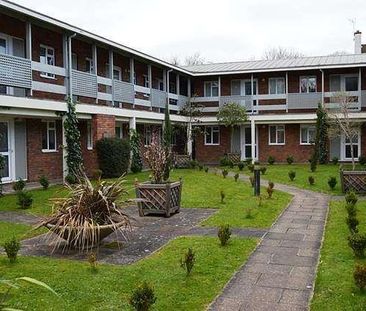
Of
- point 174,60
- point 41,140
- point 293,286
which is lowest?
point 293,286

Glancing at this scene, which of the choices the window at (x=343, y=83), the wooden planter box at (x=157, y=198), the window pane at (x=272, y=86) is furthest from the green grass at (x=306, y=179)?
the window at (x=343, y=83)

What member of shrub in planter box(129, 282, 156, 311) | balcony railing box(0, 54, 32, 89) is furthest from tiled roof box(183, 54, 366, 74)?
shrub in planter box(129, 282, 156, 311)

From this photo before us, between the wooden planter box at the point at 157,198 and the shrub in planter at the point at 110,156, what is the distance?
809cm

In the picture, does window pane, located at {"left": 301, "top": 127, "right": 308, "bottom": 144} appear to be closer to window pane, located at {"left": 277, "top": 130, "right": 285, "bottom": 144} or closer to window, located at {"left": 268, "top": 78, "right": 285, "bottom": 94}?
window pane, located at {"left": 277, "top": 130, "right": 285, "bottom": 144}

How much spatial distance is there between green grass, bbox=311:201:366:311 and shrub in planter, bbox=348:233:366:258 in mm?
115

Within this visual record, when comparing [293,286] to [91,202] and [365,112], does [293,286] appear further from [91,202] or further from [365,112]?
[365,112]

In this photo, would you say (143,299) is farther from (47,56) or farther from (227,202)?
(47,56)

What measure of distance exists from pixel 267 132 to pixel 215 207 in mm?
18839

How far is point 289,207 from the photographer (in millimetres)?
12148

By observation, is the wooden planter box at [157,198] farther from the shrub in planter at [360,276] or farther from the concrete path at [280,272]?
the shrub in planter at [360,276]

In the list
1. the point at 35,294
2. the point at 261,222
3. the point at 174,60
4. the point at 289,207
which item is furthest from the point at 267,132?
the point at 174,60

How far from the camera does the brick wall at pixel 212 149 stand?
31.0 m

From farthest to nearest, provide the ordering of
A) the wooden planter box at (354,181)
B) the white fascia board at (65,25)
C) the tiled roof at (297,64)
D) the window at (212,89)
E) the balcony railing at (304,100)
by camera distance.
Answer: the window at (212,89) → the balcony railing at (304,100) → the tiled roof at (297,64) → the wooden planter box at (354,181) → the white fascia board at (65,25)

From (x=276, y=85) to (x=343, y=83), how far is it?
162 inches
